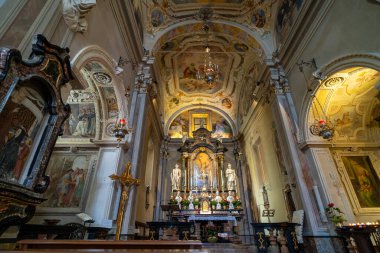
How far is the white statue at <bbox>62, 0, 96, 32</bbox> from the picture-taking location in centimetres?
365

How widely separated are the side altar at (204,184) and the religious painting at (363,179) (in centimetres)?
487

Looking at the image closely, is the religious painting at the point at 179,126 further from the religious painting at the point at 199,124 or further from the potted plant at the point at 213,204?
the potted plant at the point at 213,204

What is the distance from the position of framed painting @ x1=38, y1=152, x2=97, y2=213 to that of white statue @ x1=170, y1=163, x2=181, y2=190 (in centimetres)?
618

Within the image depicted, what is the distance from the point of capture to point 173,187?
1213 centimetres

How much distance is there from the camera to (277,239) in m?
5.68

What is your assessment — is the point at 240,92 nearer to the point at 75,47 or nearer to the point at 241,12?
the point at 241,12

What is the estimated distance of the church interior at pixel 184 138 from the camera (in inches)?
116

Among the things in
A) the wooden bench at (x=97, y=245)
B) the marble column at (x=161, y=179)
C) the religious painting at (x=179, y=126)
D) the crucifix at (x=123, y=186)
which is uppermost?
the religious painting at (x=179, y=126)

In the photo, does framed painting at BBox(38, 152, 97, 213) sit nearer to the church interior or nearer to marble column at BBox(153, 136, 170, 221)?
the church interior

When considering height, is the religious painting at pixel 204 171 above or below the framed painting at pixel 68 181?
above

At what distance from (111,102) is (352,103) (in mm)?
8013

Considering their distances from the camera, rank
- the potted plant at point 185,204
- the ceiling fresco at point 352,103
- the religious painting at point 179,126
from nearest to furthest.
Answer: the ceiling fresco at point 352,103, the potted plant at point 185,204, the religious painting at point 179,126

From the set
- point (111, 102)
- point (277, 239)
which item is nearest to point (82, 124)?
point (111, 102)

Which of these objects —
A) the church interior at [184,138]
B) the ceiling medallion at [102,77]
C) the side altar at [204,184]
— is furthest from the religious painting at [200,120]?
the ceiling medallion at [102,77]
